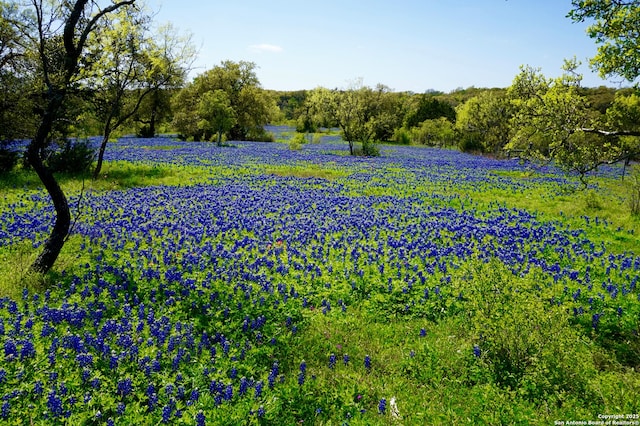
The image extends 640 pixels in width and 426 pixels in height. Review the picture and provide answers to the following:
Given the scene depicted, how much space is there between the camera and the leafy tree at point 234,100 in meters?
52.7

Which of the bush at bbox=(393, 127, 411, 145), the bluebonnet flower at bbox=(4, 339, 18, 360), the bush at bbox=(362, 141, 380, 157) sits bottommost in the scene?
the bluebonnet flower at bbox=(4, 339, 18, 360)

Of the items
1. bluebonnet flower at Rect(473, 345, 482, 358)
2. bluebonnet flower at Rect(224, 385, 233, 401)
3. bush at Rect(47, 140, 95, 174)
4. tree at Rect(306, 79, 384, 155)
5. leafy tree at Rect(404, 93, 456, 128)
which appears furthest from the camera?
leafy tree at Rect(404, 93, 456, 128)

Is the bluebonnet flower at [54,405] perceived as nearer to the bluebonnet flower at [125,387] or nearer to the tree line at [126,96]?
the bluebonnet flower at [125,387]

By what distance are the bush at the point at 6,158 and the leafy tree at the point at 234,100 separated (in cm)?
3388

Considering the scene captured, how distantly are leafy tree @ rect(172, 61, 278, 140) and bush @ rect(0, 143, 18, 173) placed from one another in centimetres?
3388

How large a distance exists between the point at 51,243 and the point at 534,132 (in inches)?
428

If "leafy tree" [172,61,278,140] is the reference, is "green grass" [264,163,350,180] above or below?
below

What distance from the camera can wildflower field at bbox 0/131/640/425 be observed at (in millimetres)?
4699

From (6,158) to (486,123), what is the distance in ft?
159

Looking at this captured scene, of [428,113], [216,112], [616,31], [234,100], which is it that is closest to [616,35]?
[616,31]

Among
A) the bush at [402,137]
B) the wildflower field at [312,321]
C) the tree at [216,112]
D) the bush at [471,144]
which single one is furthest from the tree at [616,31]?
the bush at [402,137]

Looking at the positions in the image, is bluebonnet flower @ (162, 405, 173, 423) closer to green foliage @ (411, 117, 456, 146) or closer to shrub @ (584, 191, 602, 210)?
shrub @ (584, 191, 602, 210)

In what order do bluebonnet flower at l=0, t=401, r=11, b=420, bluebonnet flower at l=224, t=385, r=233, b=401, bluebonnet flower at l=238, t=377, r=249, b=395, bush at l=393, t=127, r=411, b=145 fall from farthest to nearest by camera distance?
bush at l=393, t=127, r=411, b=145 < bluebonnet flower at l=238, t=377, r=249, b=395 < bluebonnet flower at l=224, t=385, r=233, b=401 < bluebonnet flower at l=0, t=401, r=11, b=420

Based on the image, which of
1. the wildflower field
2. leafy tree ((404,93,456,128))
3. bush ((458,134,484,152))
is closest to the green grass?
the wildflower field
